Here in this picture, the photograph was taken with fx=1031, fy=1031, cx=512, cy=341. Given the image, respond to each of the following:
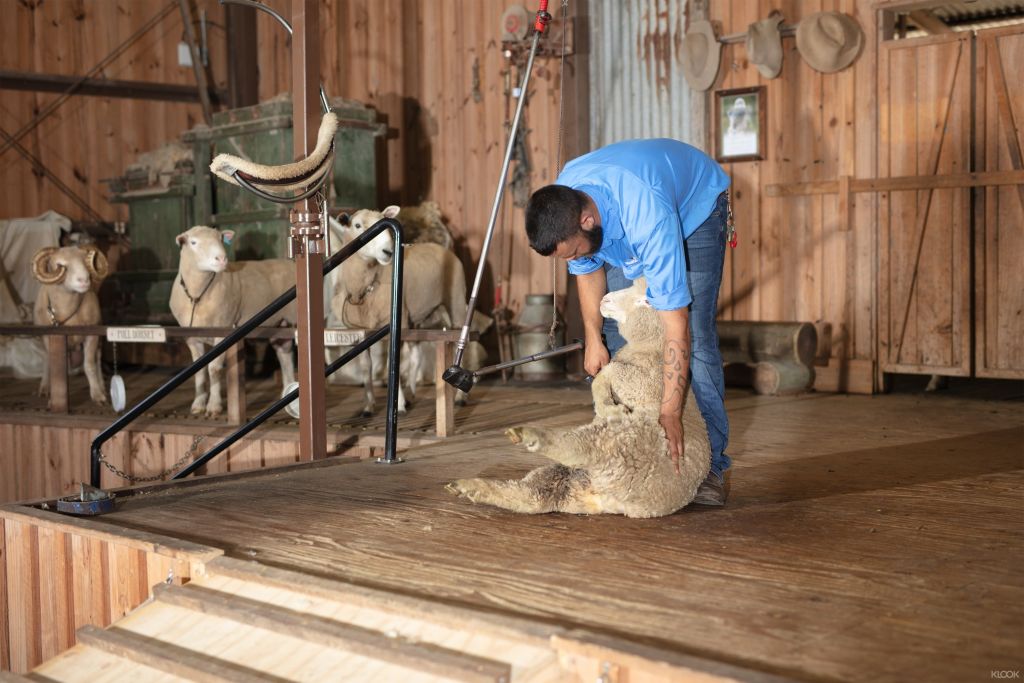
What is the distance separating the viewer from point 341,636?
270 cm

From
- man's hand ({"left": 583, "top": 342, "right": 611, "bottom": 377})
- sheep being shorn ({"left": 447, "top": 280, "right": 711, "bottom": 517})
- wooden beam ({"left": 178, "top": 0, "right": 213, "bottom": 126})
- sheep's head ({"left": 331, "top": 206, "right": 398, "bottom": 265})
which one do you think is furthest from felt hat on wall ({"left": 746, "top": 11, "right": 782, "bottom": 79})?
wooden beam ({"left": 178, "top": 0, "right": 213, "bottom": 126})

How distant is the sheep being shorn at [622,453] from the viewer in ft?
11.4

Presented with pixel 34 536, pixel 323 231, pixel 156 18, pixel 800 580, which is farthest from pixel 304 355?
pixel 156 18

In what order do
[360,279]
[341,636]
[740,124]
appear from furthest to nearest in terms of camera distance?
[740,124], [360,279], [341,636]

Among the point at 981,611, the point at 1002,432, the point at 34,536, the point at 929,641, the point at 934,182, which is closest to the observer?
the point at 929,641

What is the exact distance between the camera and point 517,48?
9008mm

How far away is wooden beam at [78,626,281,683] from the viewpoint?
9.01 ft

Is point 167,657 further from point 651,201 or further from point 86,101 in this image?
point 86,101

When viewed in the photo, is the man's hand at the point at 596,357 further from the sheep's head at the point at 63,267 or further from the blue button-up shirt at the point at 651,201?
the sheep's head at the point at 63,267

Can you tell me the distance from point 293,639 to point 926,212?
6148mm

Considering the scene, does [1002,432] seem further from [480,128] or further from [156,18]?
[156,18]

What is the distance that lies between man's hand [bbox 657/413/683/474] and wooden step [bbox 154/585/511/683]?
1.26 m

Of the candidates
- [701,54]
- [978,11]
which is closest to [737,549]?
[701,54]

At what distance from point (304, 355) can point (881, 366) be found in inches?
191
